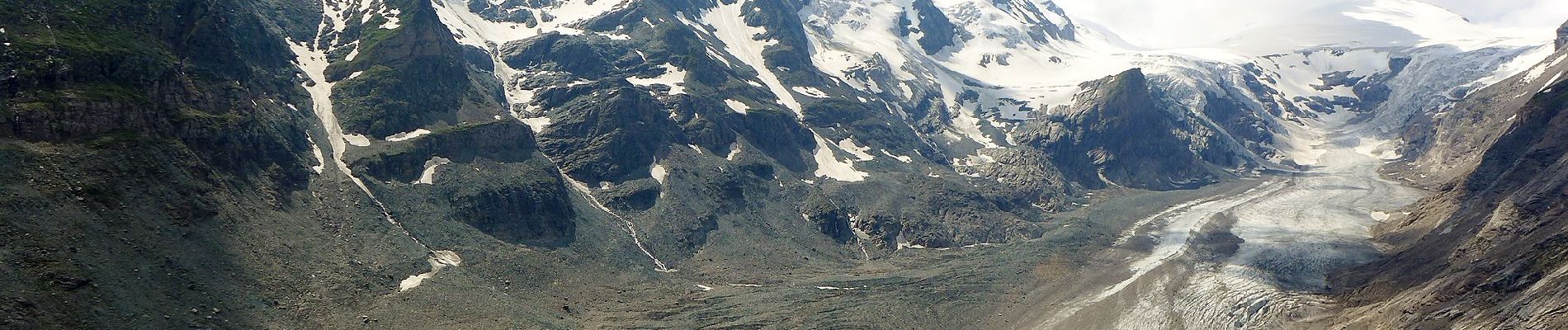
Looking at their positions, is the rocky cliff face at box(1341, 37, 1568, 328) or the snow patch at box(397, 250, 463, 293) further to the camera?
the snow patch at box(397, 250, 463, 293)

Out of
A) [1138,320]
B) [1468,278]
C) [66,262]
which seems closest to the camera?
[66,262]

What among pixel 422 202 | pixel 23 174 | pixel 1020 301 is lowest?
pixel 1020 301

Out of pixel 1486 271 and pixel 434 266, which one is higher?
pixel 1486 271

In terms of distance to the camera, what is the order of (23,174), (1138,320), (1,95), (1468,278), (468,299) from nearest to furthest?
(23,174), (1,95), (1468,278), (468,299), (1138,320)

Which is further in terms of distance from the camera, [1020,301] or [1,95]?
[1020,301]

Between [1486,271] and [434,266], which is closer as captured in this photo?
[1486,271]

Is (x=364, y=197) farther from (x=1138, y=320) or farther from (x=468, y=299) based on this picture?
(x=1138, y=320)

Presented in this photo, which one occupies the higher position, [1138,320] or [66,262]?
[66,262]

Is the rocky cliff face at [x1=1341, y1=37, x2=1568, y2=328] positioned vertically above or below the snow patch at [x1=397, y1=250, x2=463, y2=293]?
above

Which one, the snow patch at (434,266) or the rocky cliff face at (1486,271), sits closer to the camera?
the rocky cliff face at (1486,271)

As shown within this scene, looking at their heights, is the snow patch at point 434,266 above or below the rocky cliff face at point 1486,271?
below

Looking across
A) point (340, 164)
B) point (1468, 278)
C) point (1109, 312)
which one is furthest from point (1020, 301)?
point (340, 164)
